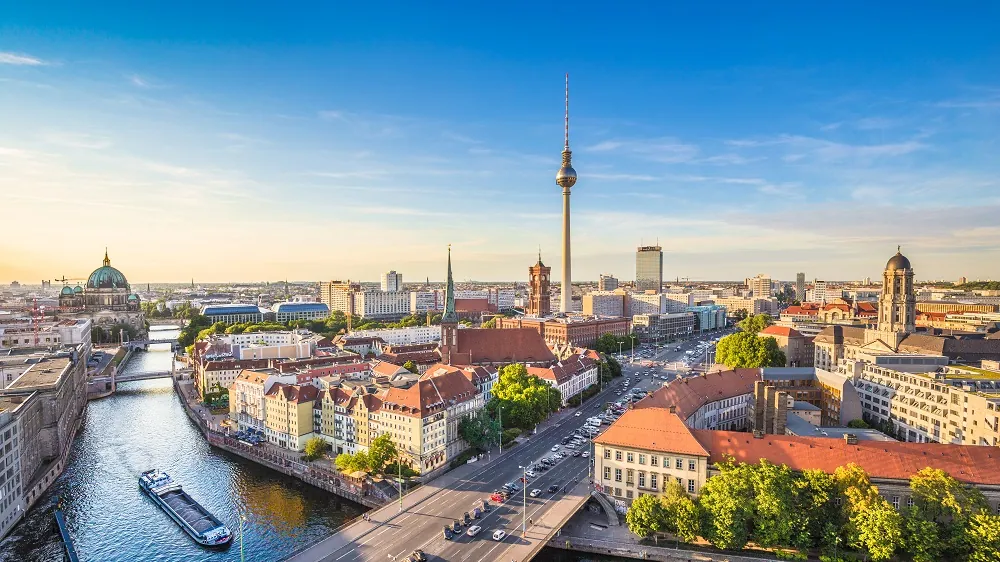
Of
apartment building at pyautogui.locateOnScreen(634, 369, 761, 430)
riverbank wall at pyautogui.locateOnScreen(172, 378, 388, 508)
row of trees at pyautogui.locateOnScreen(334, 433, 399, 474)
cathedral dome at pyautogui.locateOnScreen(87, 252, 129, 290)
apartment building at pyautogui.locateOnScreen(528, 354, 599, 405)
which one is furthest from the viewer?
cathedral dome at pyautogui.locateOnScreen(87, 252, 129, 290)

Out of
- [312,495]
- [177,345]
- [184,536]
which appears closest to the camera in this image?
[184,536]

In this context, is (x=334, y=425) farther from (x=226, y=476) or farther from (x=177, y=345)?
(x=177, y=345)

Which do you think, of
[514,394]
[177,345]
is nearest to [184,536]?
[514,394]

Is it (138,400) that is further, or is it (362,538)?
(138,400)

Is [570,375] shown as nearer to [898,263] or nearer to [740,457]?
[740,457]

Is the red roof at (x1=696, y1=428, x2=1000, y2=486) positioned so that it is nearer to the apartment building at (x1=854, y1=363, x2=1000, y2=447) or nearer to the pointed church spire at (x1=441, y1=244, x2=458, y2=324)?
the apartment building at (x1=854, y1=363, x2=1000, y2=447)

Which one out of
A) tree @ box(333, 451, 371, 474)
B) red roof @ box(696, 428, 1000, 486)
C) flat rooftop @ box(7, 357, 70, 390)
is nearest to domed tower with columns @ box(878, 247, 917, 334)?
red roof @ box(696, 428, 1000, 486)
